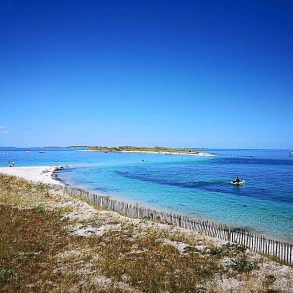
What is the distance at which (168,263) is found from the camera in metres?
14.9

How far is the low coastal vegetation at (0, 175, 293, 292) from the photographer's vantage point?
12.7 metres

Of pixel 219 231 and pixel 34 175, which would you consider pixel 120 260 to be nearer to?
pixel 219 231

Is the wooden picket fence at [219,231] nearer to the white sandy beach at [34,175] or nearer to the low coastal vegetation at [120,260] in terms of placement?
the low coastal vegetation at [120,260]

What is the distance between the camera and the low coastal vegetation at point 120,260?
12664mm

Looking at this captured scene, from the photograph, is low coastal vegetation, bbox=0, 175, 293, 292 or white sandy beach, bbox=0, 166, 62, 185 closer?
low coastal vegetation, bbox=0, 175, 293, 292

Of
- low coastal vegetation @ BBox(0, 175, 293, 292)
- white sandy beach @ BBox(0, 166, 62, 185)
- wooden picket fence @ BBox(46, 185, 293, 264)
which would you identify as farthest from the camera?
white sandy beach @ BBox(0, 166, 62, 185)

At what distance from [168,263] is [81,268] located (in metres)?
4.28

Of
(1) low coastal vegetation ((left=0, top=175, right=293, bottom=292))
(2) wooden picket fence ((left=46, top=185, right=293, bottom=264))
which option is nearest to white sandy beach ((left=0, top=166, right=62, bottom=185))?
(2) wooden picket fence ((left=46, top=185, right=293, bottom=264))

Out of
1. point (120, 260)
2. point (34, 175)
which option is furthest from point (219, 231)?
point (34, 175)

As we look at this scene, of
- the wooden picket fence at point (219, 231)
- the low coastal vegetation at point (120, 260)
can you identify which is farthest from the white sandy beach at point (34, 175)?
the low coastal vegetation at point (120, 260)

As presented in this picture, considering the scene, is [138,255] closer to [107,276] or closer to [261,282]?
[107,276]

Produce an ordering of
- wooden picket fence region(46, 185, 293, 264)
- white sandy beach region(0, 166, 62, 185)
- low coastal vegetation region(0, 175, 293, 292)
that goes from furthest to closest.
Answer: white sandy beach region(0, 166, 62, 185)
wooden picket fence region(46, 185, 293, 264)
low coastal vegetation region(0, 175, 293, 292)

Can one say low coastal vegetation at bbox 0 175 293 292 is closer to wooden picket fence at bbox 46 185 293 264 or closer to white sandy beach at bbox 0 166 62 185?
wooden picket fence at bbox 46 185 293 264

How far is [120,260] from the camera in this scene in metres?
15.1
